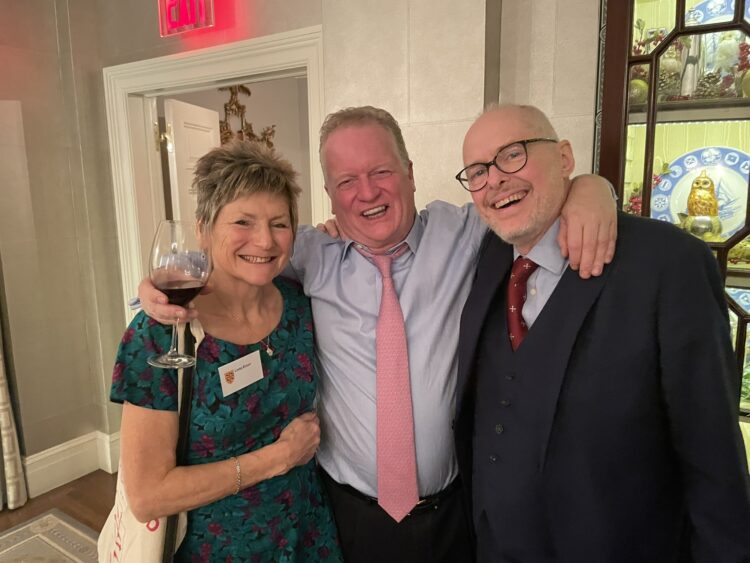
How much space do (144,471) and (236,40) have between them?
2.23 m

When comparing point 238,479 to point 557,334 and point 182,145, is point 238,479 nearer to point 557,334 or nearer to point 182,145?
point 557,334

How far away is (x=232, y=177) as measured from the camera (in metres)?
1.22

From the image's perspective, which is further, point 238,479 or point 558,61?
point 558,61

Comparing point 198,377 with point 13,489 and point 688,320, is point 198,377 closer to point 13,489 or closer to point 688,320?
point 688,320

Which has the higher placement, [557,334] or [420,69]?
[420,69]

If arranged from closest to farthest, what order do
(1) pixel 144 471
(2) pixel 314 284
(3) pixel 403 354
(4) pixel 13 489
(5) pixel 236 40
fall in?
(1) pixel 144 471 < (3) pixel 403 354 < (2) pixel 314 284 < (5) pixel 236 40 < (4) pixel 13 489

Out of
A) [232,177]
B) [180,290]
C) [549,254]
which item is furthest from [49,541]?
[549,254]

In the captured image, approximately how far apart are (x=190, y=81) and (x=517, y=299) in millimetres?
2414

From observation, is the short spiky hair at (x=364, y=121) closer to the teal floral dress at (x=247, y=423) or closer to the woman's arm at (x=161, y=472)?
the teal floral dress at (x=247, y=423)

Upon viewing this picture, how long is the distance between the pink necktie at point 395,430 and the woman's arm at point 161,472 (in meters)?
0.36

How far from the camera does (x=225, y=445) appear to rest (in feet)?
3.99

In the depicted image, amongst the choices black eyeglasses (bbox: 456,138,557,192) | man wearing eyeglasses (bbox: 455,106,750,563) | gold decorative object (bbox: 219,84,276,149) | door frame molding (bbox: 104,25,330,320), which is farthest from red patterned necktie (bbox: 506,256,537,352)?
gold decorative object (bbox: 219,84,276,149)

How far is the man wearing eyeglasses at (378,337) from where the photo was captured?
1406mm

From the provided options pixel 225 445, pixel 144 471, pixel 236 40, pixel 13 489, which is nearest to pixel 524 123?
pixel 225 445
